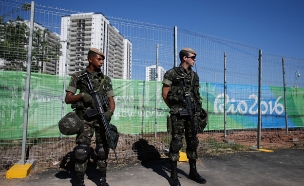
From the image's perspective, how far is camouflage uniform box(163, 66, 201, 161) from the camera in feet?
12.1

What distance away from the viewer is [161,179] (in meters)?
3.91

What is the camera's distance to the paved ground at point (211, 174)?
3.75 m

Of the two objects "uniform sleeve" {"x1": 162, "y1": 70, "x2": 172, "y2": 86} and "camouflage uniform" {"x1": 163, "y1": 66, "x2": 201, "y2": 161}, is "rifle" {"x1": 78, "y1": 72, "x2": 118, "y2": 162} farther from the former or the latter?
"uniform sleeve" {"x1": 162, "y1": 70, "x2": 172, "y2": 86}

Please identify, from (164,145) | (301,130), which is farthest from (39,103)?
(301,130)

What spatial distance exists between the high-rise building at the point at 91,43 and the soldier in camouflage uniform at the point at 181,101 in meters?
1.80

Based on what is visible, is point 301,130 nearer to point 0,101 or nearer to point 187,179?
point 187,179

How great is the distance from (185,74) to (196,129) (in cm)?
98

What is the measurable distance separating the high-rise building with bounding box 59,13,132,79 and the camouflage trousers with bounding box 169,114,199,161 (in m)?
2.35

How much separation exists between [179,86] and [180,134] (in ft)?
2.76

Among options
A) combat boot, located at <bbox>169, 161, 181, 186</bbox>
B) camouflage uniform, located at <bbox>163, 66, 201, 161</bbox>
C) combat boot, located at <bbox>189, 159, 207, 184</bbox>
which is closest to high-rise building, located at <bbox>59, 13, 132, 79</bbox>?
camouflage uniform, located at <bbox>163, 66, 201, 161</bbox>

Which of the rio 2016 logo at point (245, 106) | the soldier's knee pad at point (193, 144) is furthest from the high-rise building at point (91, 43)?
the rio 2016 logo at point (245, 106)

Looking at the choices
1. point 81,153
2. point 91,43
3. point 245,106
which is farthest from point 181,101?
point 245,106

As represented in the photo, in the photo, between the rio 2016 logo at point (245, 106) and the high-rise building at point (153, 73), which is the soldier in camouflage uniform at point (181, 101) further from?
the rio 2016 logo at point (245, 106)

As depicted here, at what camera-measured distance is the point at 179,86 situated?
385 centimetres
